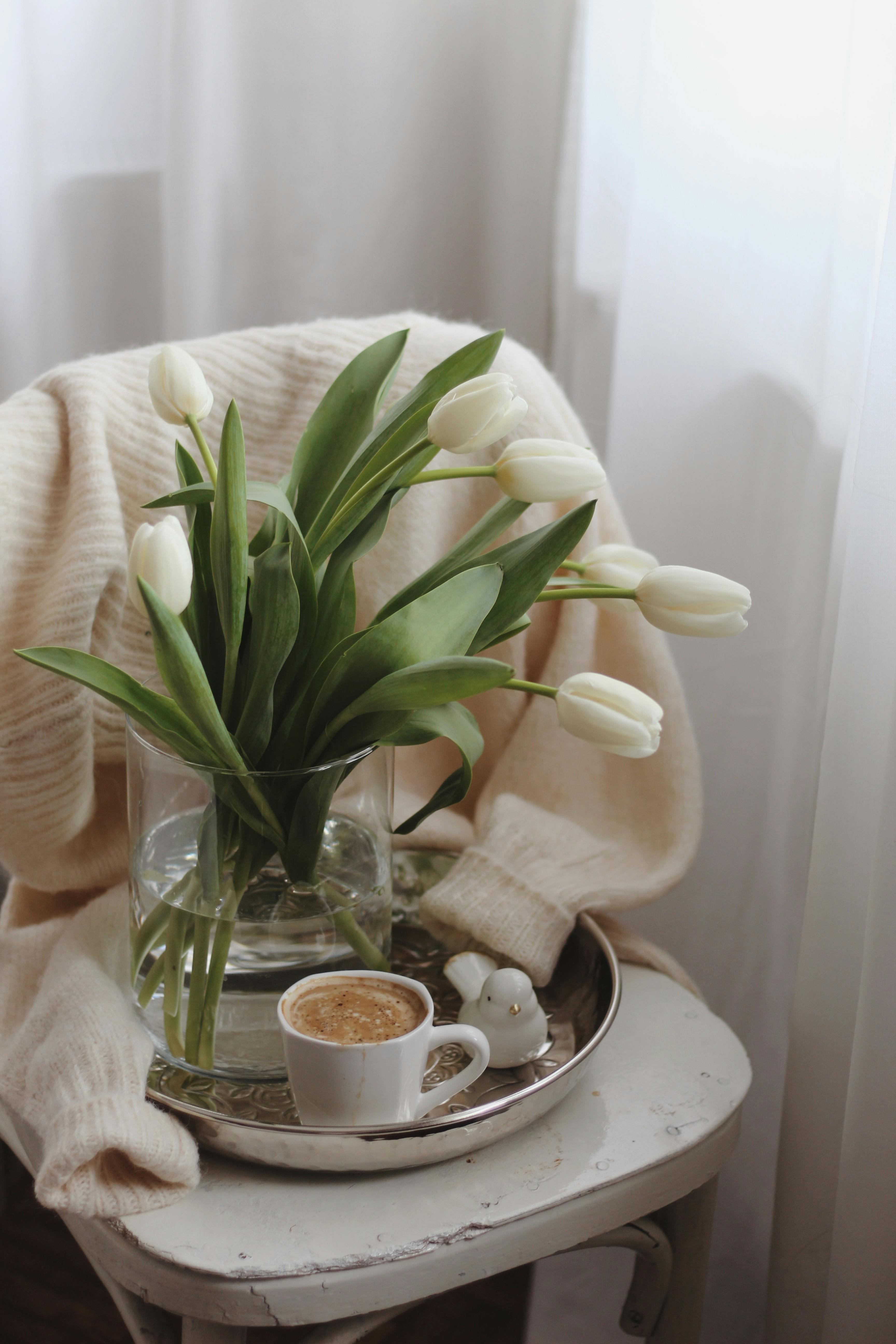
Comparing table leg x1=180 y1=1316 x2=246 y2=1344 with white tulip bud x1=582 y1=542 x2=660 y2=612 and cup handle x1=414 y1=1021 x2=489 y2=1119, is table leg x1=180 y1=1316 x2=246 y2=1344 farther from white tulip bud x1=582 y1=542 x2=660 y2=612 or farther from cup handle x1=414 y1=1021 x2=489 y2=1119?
white tulip bud x1=582 y1=542 x2=660 y2=612

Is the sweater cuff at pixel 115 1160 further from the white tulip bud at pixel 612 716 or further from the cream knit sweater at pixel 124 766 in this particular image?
the white tulip bud at pixel 612 716

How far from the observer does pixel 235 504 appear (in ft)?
1.57

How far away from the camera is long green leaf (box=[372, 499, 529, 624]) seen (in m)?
0.53

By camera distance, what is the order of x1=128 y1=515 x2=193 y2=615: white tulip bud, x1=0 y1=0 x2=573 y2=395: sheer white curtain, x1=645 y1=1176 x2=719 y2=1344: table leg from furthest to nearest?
1. x1=0 y1=0 x2=573 y2=395: sheer white curtain
2. x1=645 y1=1176 x2=719 y2=1344: table leg
3. x1=128 y1=515 x2=193 y2=615: white tulip bud

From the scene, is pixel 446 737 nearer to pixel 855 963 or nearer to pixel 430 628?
pixel 430 628

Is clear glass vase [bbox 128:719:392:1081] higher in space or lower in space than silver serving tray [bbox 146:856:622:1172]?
higher

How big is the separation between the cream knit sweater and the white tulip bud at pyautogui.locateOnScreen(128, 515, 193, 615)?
20 centimetres

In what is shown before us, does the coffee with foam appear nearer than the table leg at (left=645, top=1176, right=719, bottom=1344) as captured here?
Yes

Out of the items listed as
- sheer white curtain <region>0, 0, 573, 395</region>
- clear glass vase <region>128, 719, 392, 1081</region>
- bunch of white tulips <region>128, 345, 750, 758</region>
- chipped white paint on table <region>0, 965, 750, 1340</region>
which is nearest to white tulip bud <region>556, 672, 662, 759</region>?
bunch of white tulips <region>128, 345, 750, 758</region>

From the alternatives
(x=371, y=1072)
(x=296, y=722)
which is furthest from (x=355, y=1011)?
(x=296, y=722)

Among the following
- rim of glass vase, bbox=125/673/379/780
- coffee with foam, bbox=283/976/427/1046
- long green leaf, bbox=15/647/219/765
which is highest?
long green leaf, bbox=15/647/219/765

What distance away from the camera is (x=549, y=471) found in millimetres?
474

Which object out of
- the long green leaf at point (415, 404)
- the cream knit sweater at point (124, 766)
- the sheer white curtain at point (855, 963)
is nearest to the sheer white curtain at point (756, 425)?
the sheer white curtain at point (855, 963)

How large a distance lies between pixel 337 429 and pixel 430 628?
120mm
